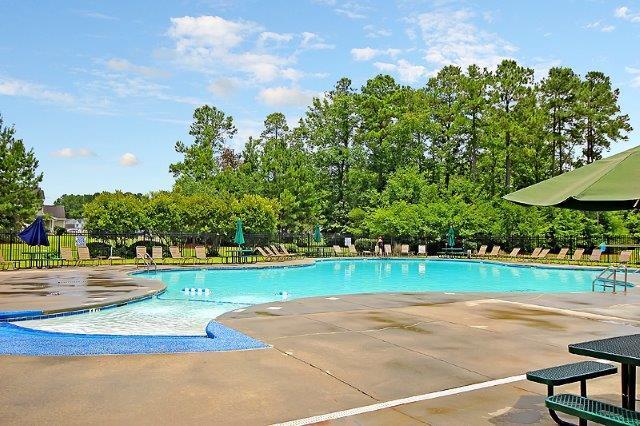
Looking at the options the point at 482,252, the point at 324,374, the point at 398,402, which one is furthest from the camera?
the point at 482,252

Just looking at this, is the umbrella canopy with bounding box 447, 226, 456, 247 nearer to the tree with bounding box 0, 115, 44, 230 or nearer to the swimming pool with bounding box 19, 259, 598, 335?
the swimming pool with bounding box 19, 259, 598, 335

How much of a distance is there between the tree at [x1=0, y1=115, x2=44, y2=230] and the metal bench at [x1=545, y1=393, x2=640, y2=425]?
35343mm

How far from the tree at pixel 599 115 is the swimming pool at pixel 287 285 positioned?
1595cm

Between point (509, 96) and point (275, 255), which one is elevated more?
point (509, 96)

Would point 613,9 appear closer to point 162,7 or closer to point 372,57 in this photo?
point 162,7

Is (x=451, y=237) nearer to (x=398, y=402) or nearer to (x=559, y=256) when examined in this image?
(x=559, y=256)

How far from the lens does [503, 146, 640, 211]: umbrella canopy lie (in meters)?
3.47

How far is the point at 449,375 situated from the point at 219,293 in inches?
444

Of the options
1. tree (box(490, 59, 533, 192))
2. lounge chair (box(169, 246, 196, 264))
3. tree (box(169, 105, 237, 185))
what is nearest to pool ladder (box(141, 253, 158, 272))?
lounge chair (box(169, 246, 196, 264))

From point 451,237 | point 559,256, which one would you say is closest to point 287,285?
point 559,256

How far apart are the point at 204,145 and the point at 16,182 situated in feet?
58.5

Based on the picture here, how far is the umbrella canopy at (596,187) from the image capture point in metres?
3.47

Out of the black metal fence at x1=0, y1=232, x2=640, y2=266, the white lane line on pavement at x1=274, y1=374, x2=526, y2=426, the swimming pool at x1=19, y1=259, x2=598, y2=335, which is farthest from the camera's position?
the black metal fence at x1=0, y1=232, x2=640, y2=266

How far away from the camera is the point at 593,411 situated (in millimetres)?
3441
